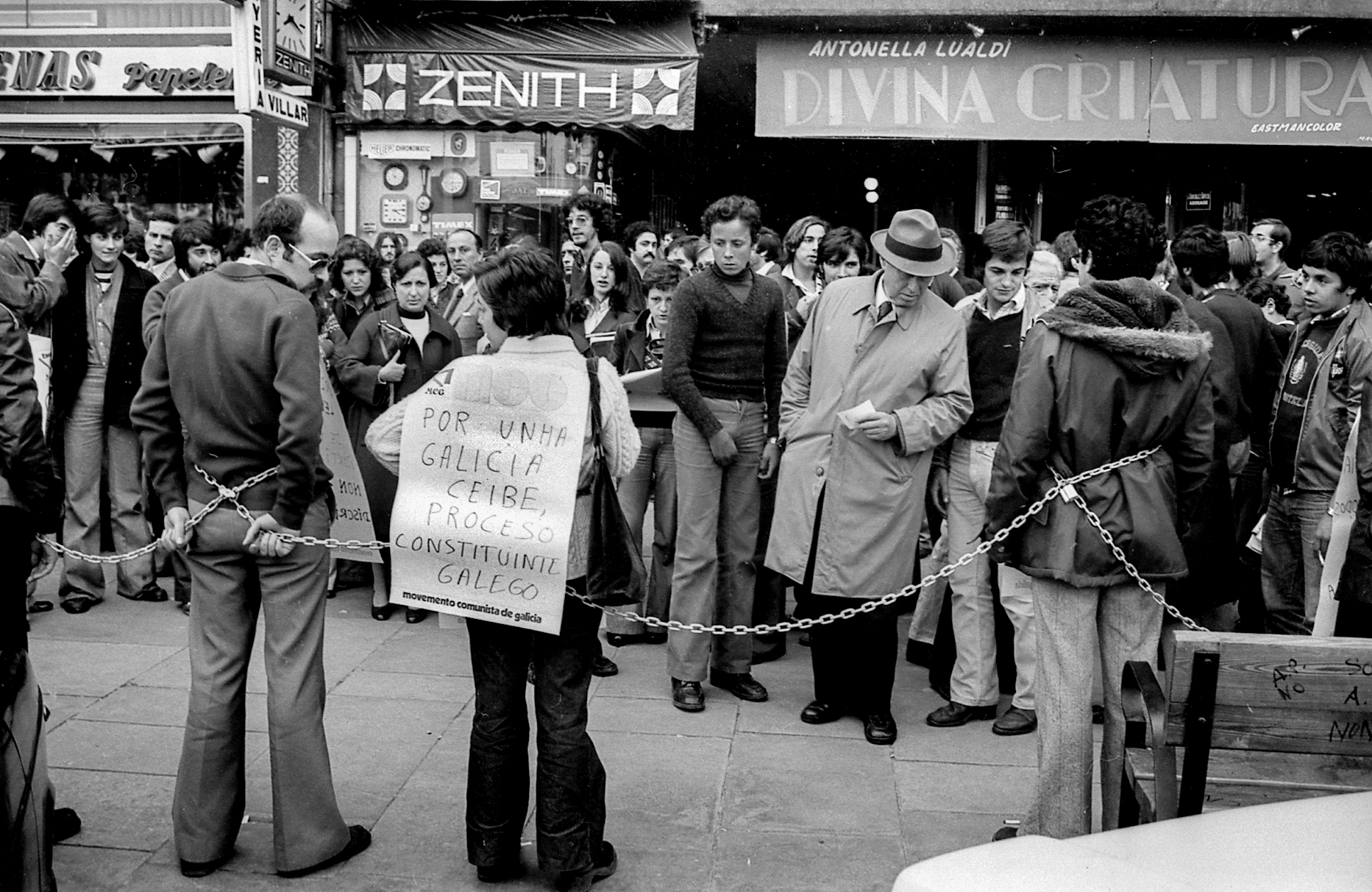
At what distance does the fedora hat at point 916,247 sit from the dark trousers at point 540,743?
2071 mm

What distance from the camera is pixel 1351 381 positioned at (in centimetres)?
513

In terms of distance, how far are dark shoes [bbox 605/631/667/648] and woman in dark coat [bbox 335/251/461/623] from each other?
3.74ft

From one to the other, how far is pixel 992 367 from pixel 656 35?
602 centimetres

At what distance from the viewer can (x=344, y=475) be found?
19.6 ft

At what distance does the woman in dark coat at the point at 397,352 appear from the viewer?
7172 mm

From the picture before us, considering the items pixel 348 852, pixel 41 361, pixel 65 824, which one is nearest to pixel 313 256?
pixel 348 852

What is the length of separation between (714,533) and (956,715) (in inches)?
51.4

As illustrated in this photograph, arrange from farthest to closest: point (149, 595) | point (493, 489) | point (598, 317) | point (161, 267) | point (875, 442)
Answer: point (161, 267) → point (149, 595) → point (598, 317) → point (875, 442) → point (493, 489)

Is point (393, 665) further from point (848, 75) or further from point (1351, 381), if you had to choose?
point (848, 75)

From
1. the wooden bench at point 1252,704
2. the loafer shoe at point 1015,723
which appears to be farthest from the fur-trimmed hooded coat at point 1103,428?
the loafer shoe at point 1015,723

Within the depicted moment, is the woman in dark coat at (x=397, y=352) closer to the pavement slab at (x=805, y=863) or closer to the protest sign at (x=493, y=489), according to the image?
the protest sign at (x=493, y=489)

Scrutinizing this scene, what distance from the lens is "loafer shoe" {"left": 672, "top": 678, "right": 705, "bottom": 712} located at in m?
5.79

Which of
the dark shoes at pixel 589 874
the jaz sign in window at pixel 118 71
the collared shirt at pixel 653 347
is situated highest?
the jaz sign in window at pixel 118 71

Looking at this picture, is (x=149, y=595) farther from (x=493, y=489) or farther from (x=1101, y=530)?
(x=1101, y=530)
